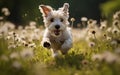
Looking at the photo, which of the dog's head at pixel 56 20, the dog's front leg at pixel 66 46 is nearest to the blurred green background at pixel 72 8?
the dog's head at pixel 56 20

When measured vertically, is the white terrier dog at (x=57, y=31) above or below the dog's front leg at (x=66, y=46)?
above

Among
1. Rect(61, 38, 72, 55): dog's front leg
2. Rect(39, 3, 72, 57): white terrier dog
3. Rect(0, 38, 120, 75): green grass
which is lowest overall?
Rect(0, 38, 120, 75): green grass

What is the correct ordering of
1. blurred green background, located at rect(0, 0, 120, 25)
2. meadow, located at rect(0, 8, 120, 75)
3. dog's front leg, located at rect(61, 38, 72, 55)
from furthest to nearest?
blurred green background, located at rect(0, 0, 120, 25) < dog's front leg, located at rect(61, 38, 72, 55) < meadow, located at rect(0, 8, 120, 75)

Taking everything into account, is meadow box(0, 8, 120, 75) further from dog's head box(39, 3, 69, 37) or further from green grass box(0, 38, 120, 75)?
dog's head box(39, 3, 69, 37)

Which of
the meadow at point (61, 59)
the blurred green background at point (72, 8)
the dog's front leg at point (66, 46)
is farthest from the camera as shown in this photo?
the blurred green background at point (72, 8)

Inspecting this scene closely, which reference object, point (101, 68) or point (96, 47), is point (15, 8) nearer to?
point (96, 47)

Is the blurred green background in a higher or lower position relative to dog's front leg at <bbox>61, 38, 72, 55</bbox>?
higher

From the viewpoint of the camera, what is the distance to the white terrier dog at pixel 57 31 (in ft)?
34.0

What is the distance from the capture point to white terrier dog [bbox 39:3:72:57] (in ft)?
34.0

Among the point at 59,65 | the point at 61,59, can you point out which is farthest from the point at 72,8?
the point at 59,65

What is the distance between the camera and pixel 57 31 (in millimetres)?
10461

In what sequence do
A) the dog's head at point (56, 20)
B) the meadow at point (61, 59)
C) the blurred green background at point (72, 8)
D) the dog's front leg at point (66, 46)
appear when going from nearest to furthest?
the meadow at point (61, 59)
the dog's head at point (56, 20)
the dog's front leg at point (66, 46)
the blurred green background at point (72, 8)

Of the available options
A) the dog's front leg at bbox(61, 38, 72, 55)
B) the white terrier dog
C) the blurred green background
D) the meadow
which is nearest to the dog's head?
the white terrier dog

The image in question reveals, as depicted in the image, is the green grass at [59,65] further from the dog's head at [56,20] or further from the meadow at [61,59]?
the dog's head at [56,20]
